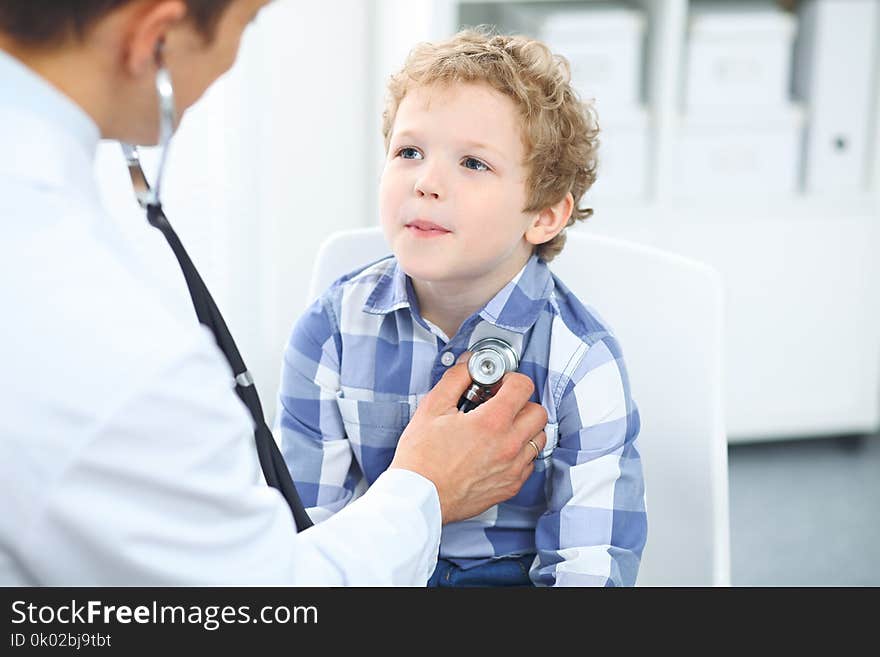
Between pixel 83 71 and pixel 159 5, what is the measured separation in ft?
0.25

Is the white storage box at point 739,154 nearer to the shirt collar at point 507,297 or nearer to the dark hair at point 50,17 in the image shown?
the shirt collar at point 507,297

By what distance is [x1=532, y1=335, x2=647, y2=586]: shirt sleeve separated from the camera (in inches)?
43.9

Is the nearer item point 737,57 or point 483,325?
point 483,325

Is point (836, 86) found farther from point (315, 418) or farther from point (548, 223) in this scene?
point (315, 418)

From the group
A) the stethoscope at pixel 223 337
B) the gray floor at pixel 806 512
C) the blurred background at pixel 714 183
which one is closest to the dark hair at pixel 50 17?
the stethoscope at pixel 223 337

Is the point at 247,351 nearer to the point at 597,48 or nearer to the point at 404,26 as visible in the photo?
the point at 404,26

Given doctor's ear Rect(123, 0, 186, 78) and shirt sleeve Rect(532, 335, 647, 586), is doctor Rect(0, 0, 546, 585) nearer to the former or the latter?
doctor's ear Rect(123, 0, 186, 78)

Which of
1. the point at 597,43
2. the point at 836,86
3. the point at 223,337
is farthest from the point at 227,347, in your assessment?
the point at 836,86

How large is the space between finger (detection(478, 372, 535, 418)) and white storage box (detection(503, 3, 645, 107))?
3.86ft

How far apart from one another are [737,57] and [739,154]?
19 centimetres

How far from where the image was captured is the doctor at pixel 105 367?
67cm

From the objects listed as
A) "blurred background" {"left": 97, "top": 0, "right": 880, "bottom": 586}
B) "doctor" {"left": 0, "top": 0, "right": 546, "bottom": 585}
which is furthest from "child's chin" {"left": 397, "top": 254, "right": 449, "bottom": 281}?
"blurred background" {"left": 97, "top": 0, "right": 880, "bottom": 586}

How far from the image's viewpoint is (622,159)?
2307 millimetres

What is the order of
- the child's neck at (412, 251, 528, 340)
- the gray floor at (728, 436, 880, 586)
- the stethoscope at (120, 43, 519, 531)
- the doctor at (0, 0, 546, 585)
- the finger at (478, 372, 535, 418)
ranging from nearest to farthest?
1. the doctor at (0, 0, 546, 585)
2. the stethoscope at (120, 43, 519, 531)
3. the finger at (478, 372, 535, 418)
4. the child's neck at (412, 251, 528, 340)
5. the gray floor at (728, 436, 880, 586)
